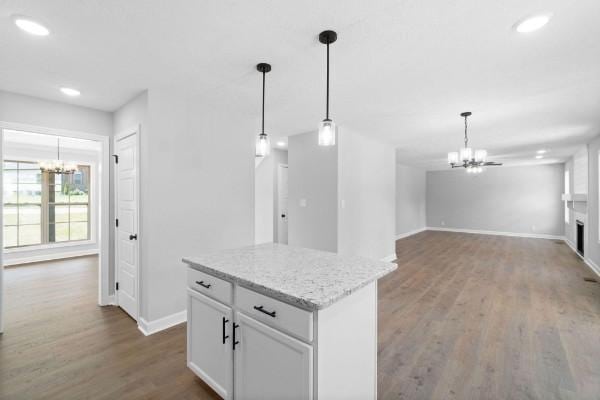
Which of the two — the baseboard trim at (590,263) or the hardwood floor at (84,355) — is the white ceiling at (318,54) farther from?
the baseboard trim at (590,263)

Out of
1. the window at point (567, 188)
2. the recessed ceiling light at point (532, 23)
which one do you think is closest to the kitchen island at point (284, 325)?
the recessed ceiling light at point (532, 23)

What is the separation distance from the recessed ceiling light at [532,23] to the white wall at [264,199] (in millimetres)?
4838

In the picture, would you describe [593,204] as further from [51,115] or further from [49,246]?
[49,246]

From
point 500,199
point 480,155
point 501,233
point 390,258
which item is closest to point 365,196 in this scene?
point 390,258

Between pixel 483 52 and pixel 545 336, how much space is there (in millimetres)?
2712

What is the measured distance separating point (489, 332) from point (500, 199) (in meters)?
8.41

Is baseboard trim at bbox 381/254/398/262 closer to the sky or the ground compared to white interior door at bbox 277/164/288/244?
closer to the ground

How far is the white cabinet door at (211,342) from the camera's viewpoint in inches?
64.7

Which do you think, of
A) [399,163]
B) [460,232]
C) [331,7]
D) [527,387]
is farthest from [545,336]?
[460,232]

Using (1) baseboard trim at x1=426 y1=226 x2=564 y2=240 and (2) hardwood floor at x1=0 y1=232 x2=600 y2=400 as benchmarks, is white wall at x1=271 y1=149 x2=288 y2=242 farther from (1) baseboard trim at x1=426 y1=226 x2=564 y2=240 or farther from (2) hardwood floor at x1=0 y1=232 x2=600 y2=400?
(1) baseboard trim at x1=426 y1=226 x2=564 y2=240

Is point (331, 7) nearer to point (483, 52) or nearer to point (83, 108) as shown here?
point (483, 52)

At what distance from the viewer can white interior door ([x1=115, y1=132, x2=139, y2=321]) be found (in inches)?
115

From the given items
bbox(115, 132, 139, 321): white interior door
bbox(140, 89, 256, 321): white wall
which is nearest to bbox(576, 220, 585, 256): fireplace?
bbox(140, 89, 256, 321): white wall

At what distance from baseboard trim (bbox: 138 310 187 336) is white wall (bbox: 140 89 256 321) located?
0.05 metres
